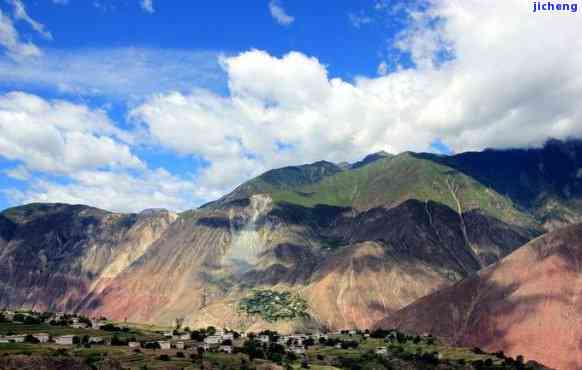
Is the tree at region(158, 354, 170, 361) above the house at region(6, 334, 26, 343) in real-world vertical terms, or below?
below

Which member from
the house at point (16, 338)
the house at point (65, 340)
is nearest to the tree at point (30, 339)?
the house at point (16, 338)

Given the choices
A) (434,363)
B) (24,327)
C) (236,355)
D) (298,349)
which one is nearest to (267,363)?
(236,355)

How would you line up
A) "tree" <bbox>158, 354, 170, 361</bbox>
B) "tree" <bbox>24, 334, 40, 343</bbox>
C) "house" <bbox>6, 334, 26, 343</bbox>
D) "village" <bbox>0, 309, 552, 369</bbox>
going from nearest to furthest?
"village" <bbox>0, 309, 552, 369</bbox> < "tree" <bbox>158, 354, 170, 361</bbox> < "house" <bbox>6, 334, 26, 343</bbox> < "tree" <bbox>24, 334, 40, 343</bbox>

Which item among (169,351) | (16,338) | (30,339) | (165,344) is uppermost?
Answer: (16,338)

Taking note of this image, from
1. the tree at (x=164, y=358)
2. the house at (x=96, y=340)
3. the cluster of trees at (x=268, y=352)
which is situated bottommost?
the tree at (x=164, y=358)

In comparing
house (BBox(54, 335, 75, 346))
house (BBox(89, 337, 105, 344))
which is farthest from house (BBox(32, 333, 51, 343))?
house (BBox(89, 337, 105, 344))

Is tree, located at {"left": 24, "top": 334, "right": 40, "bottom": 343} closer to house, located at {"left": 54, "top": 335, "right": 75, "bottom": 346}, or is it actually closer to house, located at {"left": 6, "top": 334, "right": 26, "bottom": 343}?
house, located at {"left": 6, "top": 334, "right": 26, "bottom": 343}

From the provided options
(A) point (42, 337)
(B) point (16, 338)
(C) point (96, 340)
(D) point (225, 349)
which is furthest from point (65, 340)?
(D) point (225, 349)

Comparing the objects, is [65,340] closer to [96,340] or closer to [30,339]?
[96,340]

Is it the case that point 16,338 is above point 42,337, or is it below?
below

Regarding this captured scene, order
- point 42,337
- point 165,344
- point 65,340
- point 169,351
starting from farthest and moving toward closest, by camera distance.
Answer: point 165,344, point 169,351, point 65,340, point 42,337

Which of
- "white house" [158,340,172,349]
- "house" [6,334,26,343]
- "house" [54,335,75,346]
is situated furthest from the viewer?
"white house" [158,340,172,349]

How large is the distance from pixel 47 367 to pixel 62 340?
143ft

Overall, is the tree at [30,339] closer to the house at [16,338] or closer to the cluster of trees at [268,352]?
the house at [16,338]
